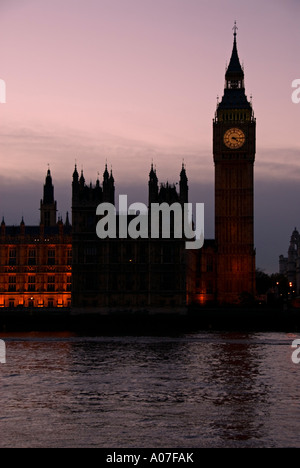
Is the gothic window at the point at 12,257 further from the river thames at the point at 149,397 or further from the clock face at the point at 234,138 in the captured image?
the river thames at the point at 149,397

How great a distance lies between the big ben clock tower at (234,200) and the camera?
145250 mm

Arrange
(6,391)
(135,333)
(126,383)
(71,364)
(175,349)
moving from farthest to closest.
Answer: (135,333)
(175,349)
(71,364)
(126,383)
(6,391)

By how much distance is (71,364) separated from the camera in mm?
57219

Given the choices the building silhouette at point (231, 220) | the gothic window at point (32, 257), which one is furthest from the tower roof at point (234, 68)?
the gothic window at point (32, 257)

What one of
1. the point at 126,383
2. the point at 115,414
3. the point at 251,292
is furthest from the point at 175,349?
the point at 251,292

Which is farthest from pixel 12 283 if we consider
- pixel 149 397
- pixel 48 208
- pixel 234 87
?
pixel 149 397

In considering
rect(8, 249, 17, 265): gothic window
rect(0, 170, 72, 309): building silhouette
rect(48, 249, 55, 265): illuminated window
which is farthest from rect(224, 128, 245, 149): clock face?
rect(8, 249, 17, 265): gothic window

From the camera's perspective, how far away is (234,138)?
15100 centimetres

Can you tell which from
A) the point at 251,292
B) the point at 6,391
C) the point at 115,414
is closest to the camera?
the point at 115,414

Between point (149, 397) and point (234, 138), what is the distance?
11431 cm

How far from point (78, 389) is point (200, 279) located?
10396 centimetres

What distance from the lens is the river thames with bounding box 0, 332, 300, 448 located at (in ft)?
102
